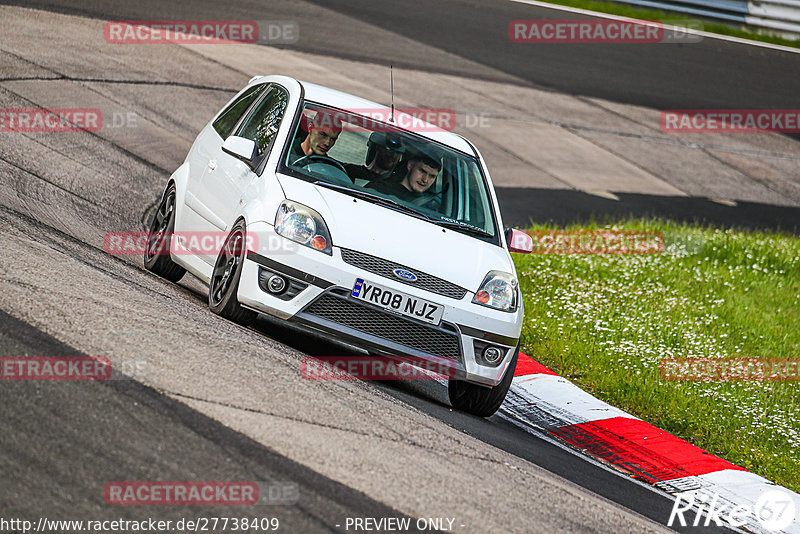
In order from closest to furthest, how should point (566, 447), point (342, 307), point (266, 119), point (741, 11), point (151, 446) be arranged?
point (151, 446) < point (342, 307) < point (566, 447) < point (266, 119) < point (741, 11)

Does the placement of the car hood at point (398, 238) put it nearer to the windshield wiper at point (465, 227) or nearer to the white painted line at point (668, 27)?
the windshield wiper at point (465, 227)

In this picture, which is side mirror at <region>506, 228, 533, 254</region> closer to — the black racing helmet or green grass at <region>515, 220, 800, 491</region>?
the black racing helmet

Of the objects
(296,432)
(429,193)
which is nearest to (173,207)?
(429,193)

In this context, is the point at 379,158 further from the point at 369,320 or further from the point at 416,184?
the point at 369,320

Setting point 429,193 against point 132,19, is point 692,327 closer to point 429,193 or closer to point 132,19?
point 429,193

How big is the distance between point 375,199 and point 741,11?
65.2ft

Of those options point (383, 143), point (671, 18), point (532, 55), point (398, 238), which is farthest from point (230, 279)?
point (671, 18)

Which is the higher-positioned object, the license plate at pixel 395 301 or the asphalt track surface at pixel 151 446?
the license plate at pixel 395 301

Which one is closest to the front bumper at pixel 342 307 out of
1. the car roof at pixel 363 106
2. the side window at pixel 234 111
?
the car roof at pixel 363 106

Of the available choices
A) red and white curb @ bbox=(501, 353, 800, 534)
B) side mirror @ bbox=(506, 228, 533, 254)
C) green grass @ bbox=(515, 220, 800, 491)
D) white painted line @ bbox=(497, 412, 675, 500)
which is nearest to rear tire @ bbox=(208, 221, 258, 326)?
side mirror @ bbox=(506, 228, 533, 254)

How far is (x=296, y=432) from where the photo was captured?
4.84 m

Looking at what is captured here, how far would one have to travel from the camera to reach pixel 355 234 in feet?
20.7

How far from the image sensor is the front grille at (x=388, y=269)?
6.20 meters

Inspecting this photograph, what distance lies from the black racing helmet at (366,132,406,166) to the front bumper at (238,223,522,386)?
1.33 meters
